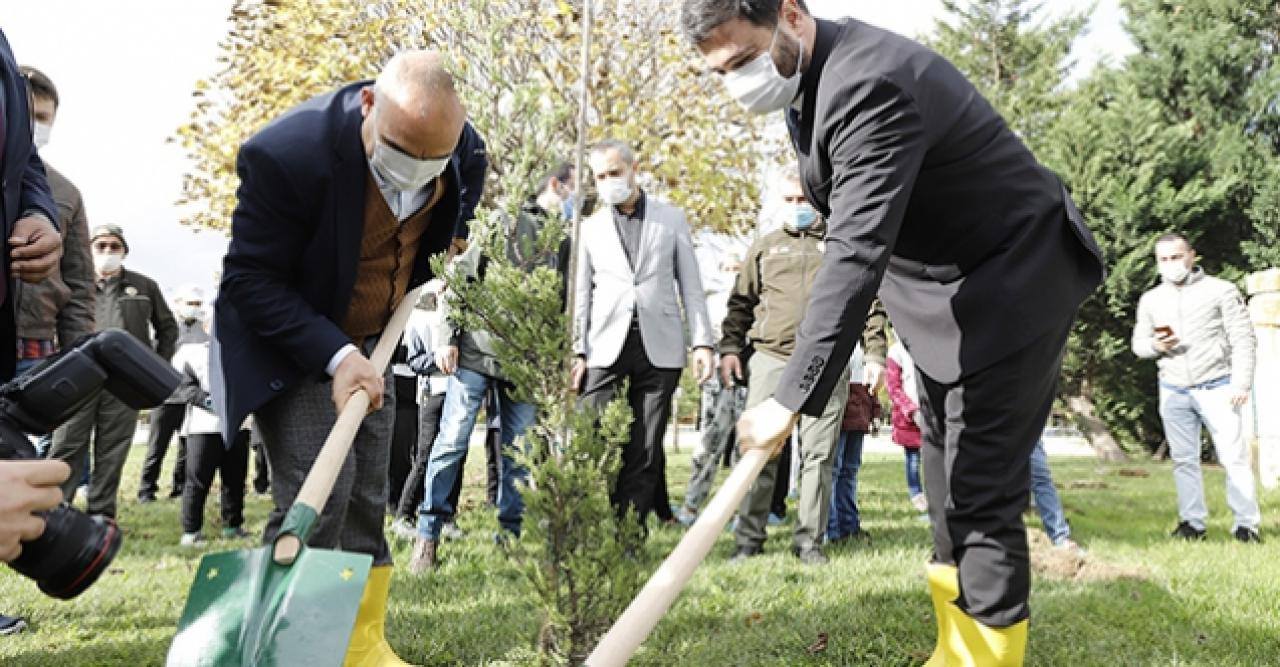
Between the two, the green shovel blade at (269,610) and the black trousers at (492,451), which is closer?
the green shovel blade at (269,610)

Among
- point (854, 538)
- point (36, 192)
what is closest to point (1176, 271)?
point (854, 538)

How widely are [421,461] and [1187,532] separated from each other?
5489mm

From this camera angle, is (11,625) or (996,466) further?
(11,625)

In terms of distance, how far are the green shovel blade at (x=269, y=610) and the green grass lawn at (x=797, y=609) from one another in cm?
122

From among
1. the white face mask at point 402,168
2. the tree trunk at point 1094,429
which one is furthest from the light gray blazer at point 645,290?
the tree trunk at point 1094,429

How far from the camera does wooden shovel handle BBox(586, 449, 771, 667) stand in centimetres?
186

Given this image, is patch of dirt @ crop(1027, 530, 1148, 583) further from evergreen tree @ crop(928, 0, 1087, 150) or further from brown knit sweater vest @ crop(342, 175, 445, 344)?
evergreen tree @ crop(928, 0, 1087, 150)

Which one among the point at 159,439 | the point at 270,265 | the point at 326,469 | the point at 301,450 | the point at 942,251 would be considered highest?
the point at 942,251

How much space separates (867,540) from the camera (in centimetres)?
607

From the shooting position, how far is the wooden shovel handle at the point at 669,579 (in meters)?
1.86

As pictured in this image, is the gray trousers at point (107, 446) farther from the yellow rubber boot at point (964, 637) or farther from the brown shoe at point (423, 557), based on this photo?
the yellow rubber boot at point (964, 637)

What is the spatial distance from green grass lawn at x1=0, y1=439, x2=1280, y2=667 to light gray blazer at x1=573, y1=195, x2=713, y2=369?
127 cm

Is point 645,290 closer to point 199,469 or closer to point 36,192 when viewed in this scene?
point 36,192

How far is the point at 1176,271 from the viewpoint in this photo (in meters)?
6.93
